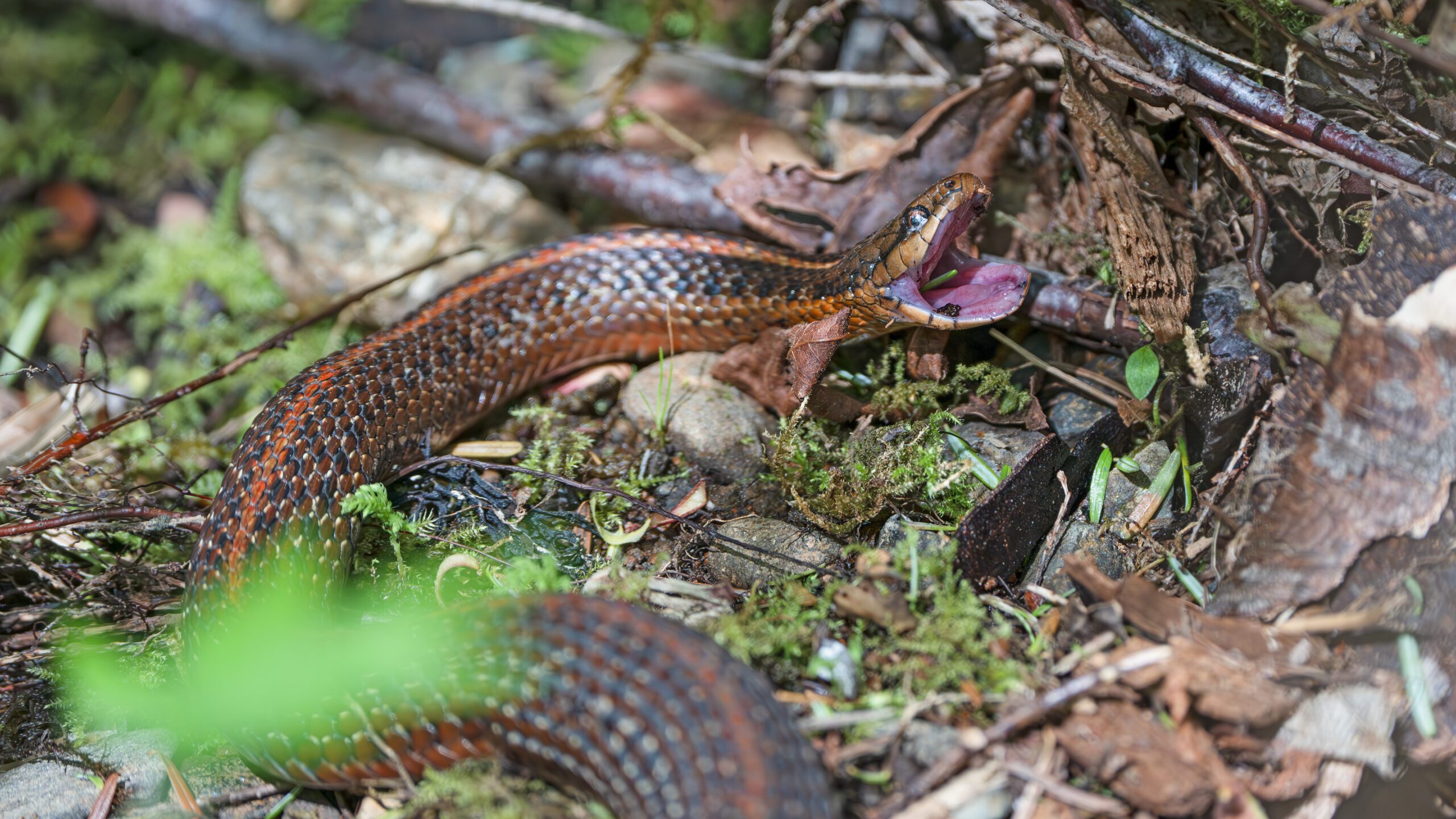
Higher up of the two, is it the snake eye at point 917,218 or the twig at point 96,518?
the snake eye at point 917,218

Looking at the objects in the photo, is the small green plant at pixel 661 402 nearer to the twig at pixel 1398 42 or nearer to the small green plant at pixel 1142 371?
the small green plant at pixel 1142 371

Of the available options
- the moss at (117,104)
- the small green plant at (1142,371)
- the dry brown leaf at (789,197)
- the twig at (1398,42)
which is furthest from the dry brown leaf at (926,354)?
the moss at (117,104)

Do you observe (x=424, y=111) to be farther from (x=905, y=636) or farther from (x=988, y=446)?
(x=905, y=636)

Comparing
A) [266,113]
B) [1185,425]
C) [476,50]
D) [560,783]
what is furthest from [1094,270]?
[266,113]

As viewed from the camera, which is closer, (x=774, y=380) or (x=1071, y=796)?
(x=1071, y=796)

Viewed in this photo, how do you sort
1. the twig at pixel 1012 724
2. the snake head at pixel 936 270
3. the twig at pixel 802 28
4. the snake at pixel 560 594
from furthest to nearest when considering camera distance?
the twig at pixel 802 28, the snake head at pixel 936 270, the twig at pixel 1012 724, the snake at pixel 560 594

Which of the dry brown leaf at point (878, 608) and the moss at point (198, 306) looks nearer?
the dry brown leaf at point (878, 608)

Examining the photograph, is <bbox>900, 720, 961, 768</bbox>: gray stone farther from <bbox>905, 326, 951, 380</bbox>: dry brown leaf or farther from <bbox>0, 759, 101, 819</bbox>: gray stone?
<bbox>0, 759, 101, 819</bbox>: gray stone

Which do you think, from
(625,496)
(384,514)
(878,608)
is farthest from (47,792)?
(878,608)
